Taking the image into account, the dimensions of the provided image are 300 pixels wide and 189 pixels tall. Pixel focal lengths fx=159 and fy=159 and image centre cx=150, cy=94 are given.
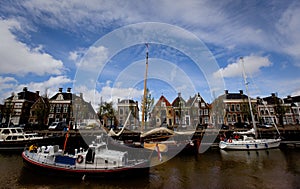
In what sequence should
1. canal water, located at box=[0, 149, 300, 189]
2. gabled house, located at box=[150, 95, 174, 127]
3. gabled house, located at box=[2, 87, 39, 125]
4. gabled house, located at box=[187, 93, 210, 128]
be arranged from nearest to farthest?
canal water, located at box=[0, 149, 300, 189], gabled house, located at box=[2, 87, 39, 125], gabled house, located at box=[150, 95, 174, 127], gabled house, located at box=[187, 93, 210, 128]

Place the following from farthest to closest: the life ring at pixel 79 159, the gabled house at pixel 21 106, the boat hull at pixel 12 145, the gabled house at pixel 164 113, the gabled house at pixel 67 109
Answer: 1. the gabled house at pixel 164 113
2. the gabled house at pixel 21 106
3. the gabled house at pixel 67 109
4. the boat hull at pixel 12 145
5. the life ring at pixel 79 159

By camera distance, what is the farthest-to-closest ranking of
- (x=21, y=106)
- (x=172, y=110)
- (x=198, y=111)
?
(x=198, y=111)
(x=172, y=110)
(x=21, y=106)

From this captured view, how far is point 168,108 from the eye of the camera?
47844 millimetres

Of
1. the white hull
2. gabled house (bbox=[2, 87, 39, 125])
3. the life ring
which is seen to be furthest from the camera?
gabled house (bbox=[2, 87, 39, 125])

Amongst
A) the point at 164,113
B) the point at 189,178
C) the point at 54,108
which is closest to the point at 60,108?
the point at 54,108

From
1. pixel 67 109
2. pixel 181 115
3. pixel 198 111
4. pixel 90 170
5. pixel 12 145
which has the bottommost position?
pixel 90 170

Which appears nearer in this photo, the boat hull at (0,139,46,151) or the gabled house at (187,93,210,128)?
the boat hull at (0,139,46,151)

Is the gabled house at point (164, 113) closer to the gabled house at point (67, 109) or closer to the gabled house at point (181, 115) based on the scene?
the gabled house at point (181, 115)

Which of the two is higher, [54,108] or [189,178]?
[54,108]

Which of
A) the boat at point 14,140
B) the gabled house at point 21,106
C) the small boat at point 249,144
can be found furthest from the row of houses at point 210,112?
the gabled house at point 21,106

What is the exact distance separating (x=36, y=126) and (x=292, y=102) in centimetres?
7162

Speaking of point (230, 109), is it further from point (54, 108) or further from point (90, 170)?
point (54, 108)

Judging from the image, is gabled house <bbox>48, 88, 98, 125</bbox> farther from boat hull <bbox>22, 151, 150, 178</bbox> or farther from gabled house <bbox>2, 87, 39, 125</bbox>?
boat hull <bbox>22, 151, 150, 178</bbox>

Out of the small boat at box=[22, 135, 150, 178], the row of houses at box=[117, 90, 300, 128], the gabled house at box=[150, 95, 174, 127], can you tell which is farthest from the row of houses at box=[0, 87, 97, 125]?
the small boat at box=[22, 135, 150, 178]
